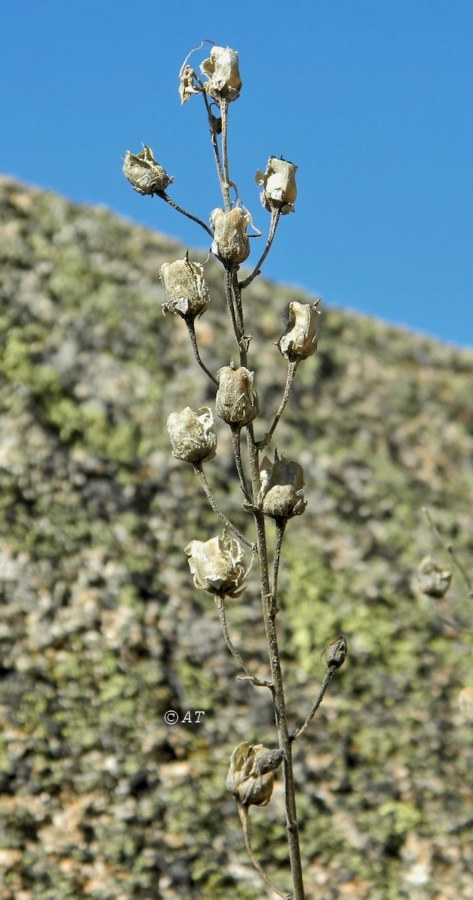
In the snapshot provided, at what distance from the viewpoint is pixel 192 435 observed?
2047mm

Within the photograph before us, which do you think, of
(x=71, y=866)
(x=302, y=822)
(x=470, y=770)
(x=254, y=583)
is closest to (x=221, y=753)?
(x=302, y=822)

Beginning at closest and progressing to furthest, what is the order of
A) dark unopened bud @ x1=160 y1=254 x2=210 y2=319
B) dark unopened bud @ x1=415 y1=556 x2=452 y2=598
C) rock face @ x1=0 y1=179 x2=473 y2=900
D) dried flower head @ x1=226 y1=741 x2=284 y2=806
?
dried flower head @ x1=226 y1=741 x2=284 y2=806, dark unopened bud @ x1=160 y1=254 x2=210 y2=319, dark unopened bud @ x1=415 y1=556 x2=452 y2=598, rock face @ x1=0 y1=179 x2=473 y2=900

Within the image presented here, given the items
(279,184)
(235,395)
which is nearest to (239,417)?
(235,395)

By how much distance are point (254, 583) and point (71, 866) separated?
9.17 feet

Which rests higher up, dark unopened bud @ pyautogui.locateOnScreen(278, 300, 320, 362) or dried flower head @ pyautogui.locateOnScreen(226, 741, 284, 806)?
dark unopened bud @ pyautogui.locateOnScreen(278, 300, 320, 362)

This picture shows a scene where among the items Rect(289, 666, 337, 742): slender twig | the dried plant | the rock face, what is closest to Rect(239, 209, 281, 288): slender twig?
the dried plant

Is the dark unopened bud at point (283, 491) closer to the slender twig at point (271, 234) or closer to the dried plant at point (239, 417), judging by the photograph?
the dried plant at point (239, 417)

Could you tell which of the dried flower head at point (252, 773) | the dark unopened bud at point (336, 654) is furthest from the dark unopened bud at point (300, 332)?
the dried flower head at point (252, 773)

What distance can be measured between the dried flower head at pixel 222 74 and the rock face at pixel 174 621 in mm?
1920

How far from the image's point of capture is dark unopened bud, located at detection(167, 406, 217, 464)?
2049mm

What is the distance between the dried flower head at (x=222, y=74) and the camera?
2072 mm

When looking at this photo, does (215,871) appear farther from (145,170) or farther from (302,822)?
(145,170)

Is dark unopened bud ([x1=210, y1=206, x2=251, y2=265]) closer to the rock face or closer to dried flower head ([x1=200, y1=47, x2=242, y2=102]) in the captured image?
dried flower head ([x1=200, y1=47, x2=242, y2=102])

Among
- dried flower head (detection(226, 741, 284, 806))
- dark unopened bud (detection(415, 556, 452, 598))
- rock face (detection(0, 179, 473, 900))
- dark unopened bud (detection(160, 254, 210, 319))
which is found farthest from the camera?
rock face (detection(0, 179, 473, 900))
